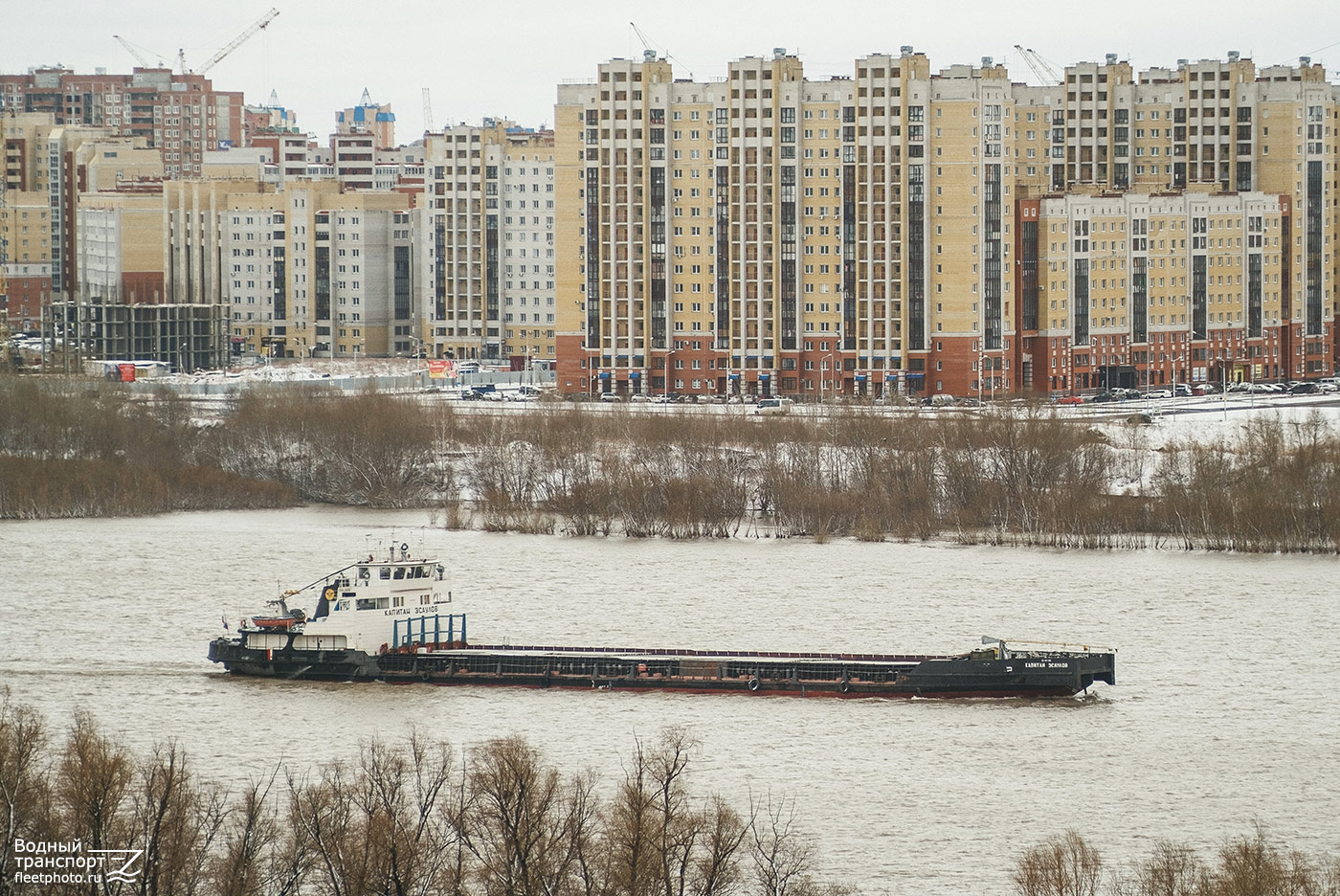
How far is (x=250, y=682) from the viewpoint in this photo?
38531 mm

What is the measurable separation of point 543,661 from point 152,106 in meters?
157

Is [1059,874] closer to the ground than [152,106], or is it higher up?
closer to the ground

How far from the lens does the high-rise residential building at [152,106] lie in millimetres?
184875

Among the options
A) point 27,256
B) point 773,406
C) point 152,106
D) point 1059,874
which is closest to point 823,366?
point 773,406

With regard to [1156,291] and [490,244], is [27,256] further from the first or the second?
[1156,291]

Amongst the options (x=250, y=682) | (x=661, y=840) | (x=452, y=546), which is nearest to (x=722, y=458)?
(x=452, y=546)

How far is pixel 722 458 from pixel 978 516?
359 inches

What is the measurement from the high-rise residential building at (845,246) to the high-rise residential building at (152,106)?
95350 mm

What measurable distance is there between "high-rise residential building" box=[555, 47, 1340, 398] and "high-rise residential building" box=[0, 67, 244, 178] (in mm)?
95350

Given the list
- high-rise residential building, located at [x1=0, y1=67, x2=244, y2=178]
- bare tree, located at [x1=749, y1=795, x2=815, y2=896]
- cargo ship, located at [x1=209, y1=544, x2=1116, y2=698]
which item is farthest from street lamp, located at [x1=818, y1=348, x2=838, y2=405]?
high-rise residential building, located at [x1=0, y1=67, x2=244, y2=178]

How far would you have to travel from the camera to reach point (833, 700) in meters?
37.3

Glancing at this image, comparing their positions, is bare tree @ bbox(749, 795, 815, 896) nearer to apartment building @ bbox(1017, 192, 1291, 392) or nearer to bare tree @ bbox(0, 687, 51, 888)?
bare tree @ bbox(0, 687, 51, 888)

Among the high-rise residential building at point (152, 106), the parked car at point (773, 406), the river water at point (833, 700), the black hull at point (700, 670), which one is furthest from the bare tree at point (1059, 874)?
the high-rise residential building at point (152, 106)

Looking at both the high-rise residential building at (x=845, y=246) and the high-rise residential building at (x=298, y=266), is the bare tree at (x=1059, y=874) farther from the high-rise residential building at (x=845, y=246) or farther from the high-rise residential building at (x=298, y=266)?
the high-rise residential building at (x=298, y=266)
